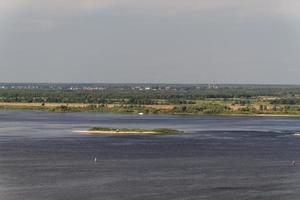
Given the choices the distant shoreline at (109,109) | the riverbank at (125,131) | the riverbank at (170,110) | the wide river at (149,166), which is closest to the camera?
the wide river at (149,166)

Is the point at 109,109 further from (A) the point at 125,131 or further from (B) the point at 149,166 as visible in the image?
(B) the point at 149,166

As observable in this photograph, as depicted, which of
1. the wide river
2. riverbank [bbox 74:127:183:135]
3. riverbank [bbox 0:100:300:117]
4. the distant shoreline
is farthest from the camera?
riverbank [bbox 0:100:300:117]

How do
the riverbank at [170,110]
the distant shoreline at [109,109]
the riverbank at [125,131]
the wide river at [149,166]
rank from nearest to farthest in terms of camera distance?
the wide river at [149,166]
the riverbank at [125,131]
the distant shoreline at [109,109]
the riverbank at [170,110]

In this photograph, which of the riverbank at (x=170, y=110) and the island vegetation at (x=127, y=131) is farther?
the riverbank at (x=170, y=110)

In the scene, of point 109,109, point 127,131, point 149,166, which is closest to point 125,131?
point 127,131

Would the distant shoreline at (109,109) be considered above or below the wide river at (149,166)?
below

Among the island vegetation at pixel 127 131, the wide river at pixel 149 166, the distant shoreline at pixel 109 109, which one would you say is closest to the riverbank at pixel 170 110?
the distant shoreline at pixel 109 109

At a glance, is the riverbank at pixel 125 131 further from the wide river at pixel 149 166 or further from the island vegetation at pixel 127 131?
the wide river at pixel 149 166

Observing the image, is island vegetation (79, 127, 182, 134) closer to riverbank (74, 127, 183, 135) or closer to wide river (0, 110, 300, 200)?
riverbank (74, 127, 183, 135)

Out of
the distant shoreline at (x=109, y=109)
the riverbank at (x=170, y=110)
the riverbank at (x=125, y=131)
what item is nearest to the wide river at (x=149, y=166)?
the riverbank at (x=125, y=131)

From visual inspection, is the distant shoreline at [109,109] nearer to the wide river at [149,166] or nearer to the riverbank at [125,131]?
the wide river at [149,166]

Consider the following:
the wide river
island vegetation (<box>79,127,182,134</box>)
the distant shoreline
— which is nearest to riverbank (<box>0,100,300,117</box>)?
the distant shoreline
